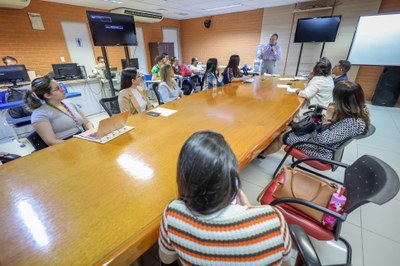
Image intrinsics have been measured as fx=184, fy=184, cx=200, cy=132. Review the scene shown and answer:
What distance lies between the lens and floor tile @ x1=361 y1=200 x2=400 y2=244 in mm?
1425

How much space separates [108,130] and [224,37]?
732 centimetres

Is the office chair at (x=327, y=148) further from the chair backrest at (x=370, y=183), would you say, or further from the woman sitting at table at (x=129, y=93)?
the woman sitting at table at (x=129, y=93)

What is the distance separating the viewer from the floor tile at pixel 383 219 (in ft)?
4.67

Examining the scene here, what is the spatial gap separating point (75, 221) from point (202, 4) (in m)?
6.23

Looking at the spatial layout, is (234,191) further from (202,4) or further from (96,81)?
(202,4)

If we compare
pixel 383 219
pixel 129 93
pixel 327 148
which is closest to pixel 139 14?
pixel 129 93

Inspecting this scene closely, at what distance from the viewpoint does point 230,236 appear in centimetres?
53

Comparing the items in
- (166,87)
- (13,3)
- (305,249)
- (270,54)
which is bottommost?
(305,249)

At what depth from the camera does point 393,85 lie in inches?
172

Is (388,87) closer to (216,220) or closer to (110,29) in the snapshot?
(216,220)

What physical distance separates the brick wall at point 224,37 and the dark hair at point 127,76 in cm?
581

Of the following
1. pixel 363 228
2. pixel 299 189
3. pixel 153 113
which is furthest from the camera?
pixel 153 113

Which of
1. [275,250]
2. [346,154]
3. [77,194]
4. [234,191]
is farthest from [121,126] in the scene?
[346,154]

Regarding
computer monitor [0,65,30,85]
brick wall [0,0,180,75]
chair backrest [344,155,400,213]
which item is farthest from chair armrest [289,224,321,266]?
brick wall [0,0,180,75]
